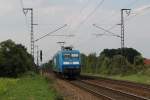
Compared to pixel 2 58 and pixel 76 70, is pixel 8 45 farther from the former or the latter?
pixel 76 70

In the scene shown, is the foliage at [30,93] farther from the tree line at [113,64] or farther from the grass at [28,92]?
the tree line at [113,64]

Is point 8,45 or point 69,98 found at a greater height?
point 8,45

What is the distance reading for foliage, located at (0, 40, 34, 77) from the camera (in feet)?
252

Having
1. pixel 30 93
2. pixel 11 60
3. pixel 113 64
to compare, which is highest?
pixel 11 60

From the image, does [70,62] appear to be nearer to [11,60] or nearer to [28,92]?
[11,60]

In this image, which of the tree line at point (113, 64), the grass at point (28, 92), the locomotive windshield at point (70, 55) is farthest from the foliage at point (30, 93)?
the tree line at point (113, 64)

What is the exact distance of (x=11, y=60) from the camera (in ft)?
251

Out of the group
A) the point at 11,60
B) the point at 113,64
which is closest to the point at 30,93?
the point at 113,64

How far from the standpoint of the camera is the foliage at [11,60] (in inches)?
3029

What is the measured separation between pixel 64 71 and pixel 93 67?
3532 cm

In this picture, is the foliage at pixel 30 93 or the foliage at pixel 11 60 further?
the foliage at pixel 11 60

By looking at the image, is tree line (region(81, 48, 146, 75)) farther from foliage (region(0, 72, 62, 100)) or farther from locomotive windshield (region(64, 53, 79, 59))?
foliage (region(0, 72, 62, 100))

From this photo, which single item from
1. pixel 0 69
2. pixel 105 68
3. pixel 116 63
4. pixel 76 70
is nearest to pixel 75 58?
pixel 76 70

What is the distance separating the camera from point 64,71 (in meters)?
54.6
